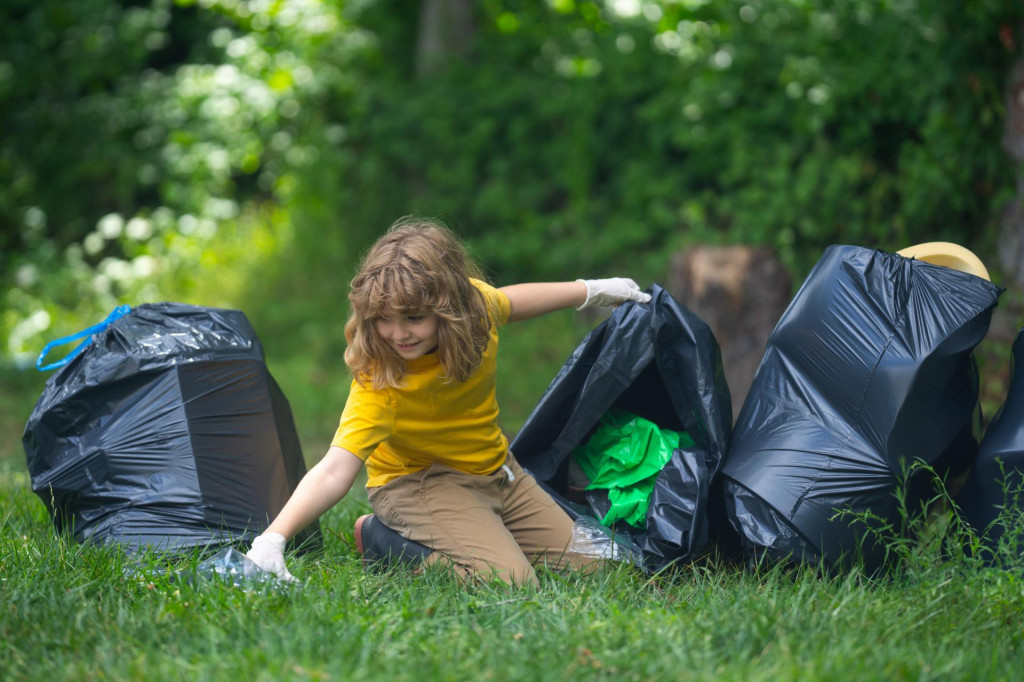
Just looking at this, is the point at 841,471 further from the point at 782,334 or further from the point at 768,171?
the point at 768,171

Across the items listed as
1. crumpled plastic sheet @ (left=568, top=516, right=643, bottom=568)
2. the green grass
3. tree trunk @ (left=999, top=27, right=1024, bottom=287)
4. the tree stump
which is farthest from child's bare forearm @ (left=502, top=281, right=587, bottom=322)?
tree trunk @ (left=999, top=27, right=1024, bottom=287)

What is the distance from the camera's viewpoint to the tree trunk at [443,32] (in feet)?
24.9

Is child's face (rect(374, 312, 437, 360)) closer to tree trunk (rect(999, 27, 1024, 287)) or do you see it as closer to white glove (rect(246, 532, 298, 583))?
white glove (rect(246, 532, 298, 583))

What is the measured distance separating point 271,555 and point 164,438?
2.23 ft

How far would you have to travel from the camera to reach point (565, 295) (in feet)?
10.0

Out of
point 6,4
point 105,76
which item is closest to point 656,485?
point 105,76

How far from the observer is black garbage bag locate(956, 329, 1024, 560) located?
2.51 metres

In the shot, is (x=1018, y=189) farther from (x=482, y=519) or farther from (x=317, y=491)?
(x=317, y=491)

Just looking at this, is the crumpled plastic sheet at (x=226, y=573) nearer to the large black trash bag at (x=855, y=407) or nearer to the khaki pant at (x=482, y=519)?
the khaki pant at (x=482, y=519)

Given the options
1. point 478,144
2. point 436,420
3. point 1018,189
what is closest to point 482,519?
point 436,420

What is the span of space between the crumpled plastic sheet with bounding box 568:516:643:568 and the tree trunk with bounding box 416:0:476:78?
17.4ft

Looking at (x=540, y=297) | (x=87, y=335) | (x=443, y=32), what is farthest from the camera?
(x=443, y=32)

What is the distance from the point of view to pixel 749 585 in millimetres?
2447

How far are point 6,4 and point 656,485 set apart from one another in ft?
27.5
